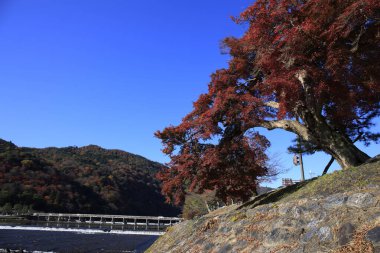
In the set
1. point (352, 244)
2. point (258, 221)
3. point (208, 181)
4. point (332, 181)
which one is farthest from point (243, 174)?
point (352, 244)

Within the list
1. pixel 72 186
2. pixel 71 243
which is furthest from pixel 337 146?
pixel 72 186

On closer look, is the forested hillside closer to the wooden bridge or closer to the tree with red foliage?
the wooden bridge

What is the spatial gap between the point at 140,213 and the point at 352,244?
95465 mm

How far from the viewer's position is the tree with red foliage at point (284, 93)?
9.49 m

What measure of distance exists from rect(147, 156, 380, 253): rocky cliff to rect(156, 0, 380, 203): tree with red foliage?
314 cm

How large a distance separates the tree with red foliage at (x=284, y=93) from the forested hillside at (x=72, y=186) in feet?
236

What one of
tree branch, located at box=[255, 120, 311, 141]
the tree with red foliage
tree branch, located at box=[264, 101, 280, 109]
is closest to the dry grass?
the tree with red foliage

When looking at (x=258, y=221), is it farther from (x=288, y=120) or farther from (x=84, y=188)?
(x=84, y=188)

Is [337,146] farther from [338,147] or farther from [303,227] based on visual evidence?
[303,227]

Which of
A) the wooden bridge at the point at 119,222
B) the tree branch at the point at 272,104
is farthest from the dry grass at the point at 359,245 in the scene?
the wooden bridge at the point at 119,222

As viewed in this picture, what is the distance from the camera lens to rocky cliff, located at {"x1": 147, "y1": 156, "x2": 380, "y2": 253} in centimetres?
447

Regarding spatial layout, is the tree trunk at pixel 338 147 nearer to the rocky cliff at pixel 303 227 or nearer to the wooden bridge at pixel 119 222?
the rocky cliff at pixel 303 227

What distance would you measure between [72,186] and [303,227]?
291ft

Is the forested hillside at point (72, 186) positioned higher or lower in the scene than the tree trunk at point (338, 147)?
higher
